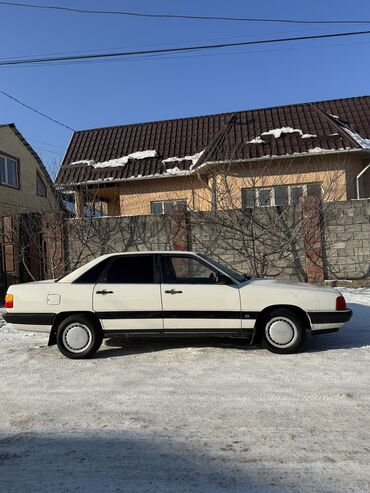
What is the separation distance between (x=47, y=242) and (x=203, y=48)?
21.2 ft

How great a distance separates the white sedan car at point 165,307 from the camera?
6.21m

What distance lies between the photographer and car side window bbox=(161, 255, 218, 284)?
6445 mm

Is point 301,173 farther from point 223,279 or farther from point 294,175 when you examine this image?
point 223,279

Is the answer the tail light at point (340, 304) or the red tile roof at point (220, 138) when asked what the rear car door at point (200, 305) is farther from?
the red tile roof at point (220, 138)

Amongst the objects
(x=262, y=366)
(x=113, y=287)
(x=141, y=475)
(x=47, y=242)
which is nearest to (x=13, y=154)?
(x=47, y=242)

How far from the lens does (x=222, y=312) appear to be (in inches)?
245

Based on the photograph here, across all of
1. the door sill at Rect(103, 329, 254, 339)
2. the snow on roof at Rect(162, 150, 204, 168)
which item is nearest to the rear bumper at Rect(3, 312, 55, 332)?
the door sill at Rect(103, 329, 254, 339)

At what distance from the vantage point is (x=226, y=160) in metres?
14.5

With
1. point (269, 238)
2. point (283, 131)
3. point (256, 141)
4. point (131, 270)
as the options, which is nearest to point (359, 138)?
point (283, 131)

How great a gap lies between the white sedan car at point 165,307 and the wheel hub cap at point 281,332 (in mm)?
13

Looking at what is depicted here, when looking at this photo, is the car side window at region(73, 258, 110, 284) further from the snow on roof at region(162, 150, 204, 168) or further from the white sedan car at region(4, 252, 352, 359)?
the snow on roof at region(162, 150, 204, 168)

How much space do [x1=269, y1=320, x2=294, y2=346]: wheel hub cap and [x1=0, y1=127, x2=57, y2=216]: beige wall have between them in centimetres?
1492

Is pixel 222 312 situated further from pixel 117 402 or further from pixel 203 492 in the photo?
pixel 203 492

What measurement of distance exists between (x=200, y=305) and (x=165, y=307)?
477 mm
